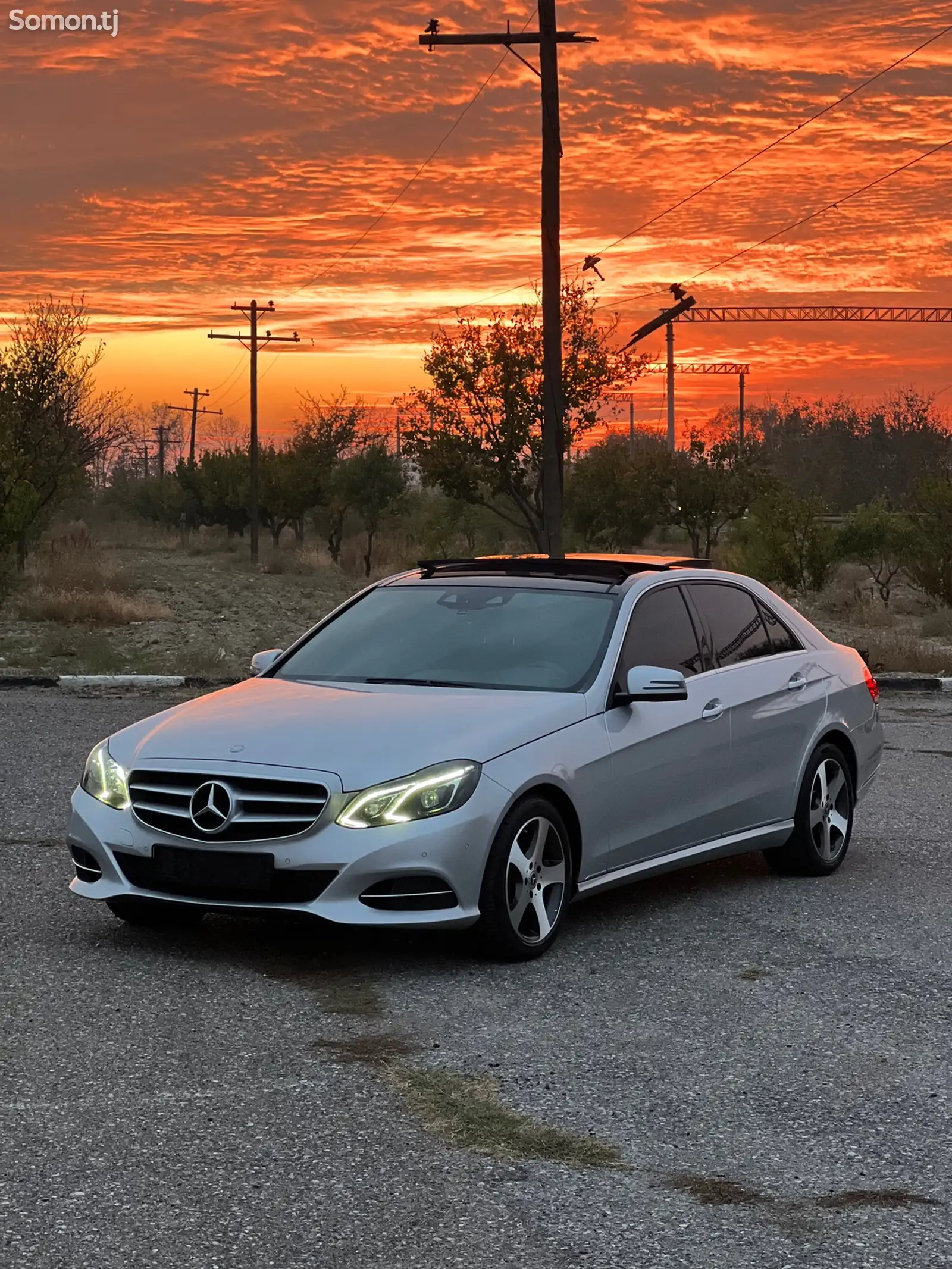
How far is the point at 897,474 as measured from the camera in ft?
423

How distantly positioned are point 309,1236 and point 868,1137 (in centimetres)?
169

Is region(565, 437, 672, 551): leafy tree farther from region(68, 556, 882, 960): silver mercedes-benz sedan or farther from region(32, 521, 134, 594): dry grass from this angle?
region(68, 556, 882, 960): silver mercedes-benz sedan

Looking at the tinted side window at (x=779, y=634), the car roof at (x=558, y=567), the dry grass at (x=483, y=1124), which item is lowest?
the dry grass at (x=483, y=1124)

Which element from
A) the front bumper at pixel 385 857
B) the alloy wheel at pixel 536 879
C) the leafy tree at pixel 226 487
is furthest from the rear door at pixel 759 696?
the leafy tree at pixel 226 487

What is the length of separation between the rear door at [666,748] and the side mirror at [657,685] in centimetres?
12

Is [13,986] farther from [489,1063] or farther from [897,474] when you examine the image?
[897,474]

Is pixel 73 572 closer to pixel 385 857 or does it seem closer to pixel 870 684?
pixel 870 684

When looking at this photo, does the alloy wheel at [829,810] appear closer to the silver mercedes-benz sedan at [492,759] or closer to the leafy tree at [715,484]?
the silver mercedes-benz sedan at [492,759]

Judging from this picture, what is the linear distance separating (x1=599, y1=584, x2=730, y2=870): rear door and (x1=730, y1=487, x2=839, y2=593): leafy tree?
30753 millimetres

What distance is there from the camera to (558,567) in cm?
816

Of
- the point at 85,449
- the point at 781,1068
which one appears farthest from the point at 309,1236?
the point at 85,449

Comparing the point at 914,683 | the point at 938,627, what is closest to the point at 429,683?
the point at 914,683

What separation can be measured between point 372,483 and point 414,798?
6738 cm

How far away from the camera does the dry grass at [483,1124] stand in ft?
15.0
